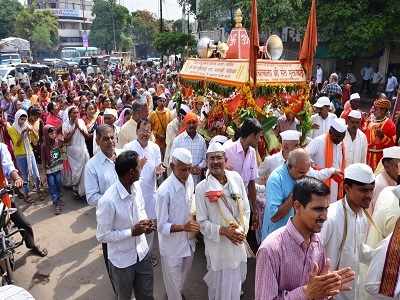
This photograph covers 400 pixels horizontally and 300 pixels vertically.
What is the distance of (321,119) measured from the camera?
6.50 m

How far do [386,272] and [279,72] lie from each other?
4392mm

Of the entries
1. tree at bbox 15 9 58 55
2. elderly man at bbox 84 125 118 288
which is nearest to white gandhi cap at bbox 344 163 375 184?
elderly man at bbox 84 125 118 288

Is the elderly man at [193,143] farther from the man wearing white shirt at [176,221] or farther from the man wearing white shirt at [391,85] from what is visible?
the man wearing white shirt at [391,85]

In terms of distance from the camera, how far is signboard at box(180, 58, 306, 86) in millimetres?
6062

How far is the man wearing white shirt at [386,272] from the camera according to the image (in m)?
2.39

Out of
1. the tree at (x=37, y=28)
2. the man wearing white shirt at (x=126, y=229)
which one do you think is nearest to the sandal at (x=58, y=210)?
the man wearing white shirt at (x=126, y=229)

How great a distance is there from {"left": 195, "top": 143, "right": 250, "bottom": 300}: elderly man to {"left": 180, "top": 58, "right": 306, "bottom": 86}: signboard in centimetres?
258

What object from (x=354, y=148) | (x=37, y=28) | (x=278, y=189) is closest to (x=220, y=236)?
(x=278, y=189)

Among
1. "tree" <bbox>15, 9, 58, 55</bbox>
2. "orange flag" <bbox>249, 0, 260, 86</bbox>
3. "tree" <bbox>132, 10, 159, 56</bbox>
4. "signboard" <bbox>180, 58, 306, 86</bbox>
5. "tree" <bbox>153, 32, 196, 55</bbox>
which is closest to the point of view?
"orange flag" <bbox>249, 0, 260, 86</bbox>

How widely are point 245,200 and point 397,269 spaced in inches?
62.5

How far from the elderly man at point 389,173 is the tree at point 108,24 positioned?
6285cm

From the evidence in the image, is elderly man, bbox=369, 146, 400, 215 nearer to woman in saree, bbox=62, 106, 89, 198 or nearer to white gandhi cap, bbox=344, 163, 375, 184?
white gandhi cap, bbox=344, 163, 375, 184

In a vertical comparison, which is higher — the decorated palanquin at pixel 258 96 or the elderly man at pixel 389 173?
the decorated palanquin at pixel 258 96

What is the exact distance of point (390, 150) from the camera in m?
3.91
